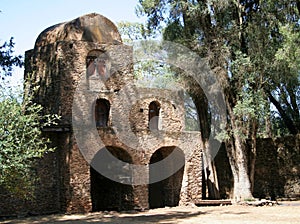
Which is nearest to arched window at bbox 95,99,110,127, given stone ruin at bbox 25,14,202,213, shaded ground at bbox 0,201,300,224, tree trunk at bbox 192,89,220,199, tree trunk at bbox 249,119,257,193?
stone ruin at bbox 25,14,202,213

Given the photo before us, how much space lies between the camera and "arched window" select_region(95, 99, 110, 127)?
19.2 meters

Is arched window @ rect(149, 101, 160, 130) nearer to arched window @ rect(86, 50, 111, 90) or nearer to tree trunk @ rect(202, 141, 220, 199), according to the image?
arched window @ rect(86, 50, 111, 90)

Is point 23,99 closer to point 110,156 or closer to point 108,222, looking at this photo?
point 108,222

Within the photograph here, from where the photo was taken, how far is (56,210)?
17.7 m

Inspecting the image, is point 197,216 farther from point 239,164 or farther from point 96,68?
point 96,68

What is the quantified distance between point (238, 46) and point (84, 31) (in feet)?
22.9

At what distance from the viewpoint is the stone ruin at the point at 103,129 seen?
17.7 metres

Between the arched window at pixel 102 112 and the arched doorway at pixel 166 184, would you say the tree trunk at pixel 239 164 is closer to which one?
the arched doorway at pixel 166 184

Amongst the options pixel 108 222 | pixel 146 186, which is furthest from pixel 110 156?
pixel 108 222

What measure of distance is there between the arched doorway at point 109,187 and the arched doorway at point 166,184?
1.89 metres

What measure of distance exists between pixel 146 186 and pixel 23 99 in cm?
709

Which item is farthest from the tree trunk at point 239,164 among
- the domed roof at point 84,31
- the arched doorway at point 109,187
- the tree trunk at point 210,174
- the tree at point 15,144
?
the tree at point 15,144

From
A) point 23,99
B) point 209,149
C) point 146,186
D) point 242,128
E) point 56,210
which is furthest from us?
point 209,149

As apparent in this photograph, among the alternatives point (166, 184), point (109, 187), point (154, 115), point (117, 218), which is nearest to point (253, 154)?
point (166, 184)
